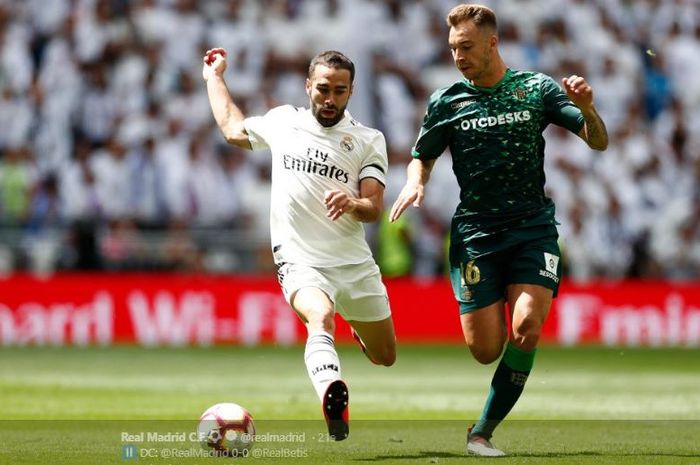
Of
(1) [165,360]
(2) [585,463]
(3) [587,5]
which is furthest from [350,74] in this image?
(3) [587,5]

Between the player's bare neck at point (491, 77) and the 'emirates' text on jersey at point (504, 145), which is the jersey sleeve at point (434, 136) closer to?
the 'emirates' text on jersey at point (504, 145)

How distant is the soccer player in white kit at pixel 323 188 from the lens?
9.27 meters

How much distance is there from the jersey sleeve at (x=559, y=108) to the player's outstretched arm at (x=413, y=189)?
91cm

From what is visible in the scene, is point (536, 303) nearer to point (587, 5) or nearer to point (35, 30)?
point (35, 30)

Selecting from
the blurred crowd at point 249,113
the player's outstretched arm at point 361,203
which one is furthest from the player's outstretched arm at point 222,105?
the blurred crowd at point 249,113

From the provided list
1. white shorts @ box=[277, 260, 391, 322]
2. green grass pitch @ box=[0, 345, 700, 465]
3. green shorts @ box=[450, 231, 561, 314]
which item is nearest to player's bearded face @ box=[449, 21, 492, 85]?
green shorts @ box=[450, 231, 561, 314]

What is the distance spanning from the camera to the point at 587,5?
85.8ft

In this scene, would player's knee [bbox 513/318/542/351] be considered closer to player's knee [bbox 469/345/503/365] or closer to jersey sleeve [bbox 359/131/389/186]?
player's knee [bbox 469/345/503/365]

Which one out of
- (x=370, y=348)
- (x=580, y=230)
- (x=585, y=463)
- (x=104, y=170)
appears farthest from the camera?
(x=580, y=230)

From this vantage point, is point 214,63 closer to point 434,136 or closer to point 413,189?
point 434,136

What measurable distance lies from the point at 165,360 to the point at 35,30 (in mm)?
7438

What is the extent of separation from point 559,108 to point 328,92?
1608 mm

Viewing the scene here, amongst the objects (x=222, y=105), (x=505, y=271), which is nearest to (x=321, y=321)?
(x=505, y=271)

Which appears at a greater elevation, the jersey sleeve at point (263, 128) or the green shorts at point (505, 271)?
the jersey sleeve at point (263, 128)
